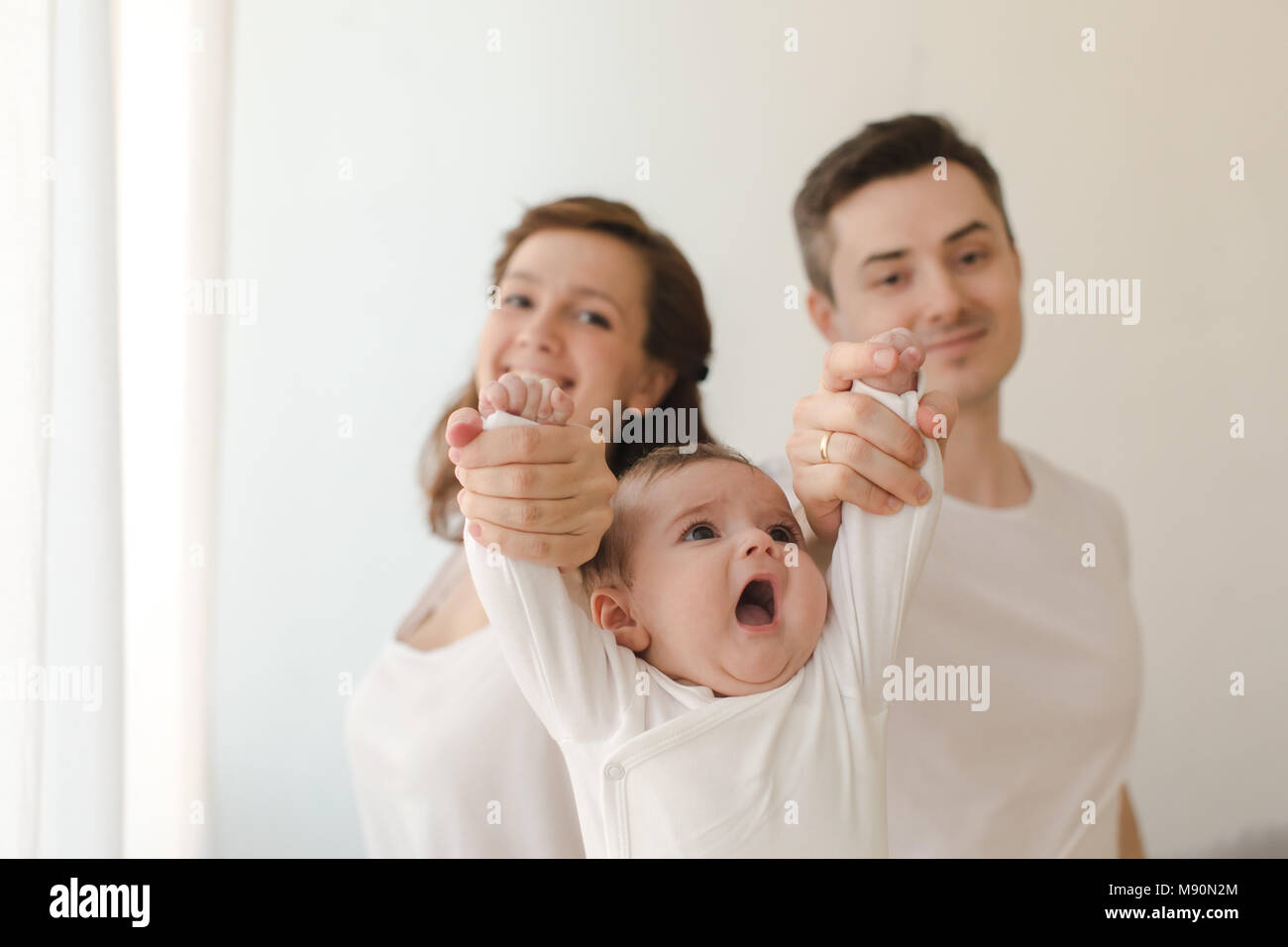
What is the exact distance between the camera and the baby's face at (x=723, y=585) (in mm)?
662

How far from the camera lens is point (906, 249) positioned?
3.89 ft

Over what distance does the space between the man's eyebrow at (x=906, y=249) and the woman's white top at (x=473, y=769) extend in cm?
Answer: 68

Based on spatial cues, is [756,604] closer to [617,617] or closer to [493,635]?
[617,617]

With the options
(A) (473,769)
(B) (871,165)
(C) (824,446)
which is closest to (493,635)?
(A) (473,769)

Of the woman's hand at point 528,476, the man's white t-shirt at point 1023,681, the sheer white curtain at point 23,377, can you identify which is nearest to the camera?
the woman's hand at point 528,476

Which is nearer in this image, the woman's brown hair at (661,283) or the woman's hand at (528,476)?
the woman's hand at (528,476)

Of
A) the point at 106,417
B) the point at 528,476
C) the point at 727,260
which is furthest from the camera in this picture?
the point at 727,260

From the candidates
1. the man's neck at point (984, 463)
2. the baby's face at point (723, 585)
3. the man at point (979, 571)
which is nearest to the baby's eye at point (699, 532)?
the baby's face at point (723, 585)

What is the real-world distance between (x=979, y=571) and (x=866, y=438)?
23.6 inches

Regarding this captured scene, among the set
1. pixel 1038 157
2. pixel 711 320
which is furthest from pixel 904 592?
pixel 1038 157

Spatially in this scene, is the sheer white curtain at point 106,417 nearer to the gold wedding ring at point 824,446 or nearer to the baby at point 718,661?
the baby at point 718,661

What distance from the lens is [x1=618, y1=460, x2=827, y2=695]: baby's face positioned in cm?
66

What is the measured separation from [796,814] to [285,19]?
4.36 ft
